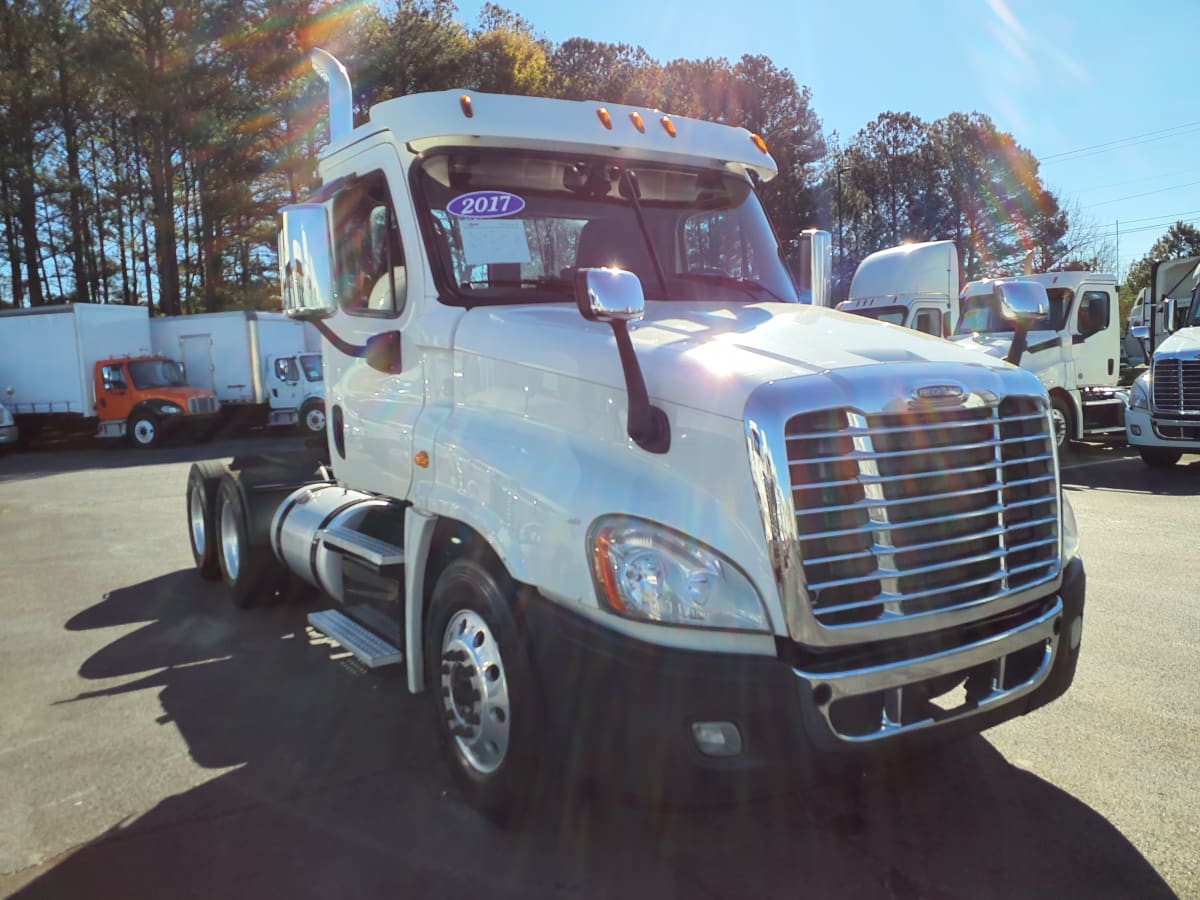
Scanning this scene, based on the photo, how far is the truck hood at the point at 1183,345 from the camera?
1242cm

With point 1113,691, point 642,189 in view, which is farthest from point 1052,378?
point 642,189

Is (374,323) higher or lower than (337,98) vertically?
lower

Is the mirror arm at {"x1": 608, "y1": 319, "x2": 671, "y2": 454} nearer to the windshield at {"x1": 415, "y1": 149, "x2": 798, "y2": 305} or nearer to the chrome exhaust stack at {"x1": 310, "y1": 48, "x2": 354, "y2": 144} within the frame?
the windshield at {"x1": 415, "y1": 149, "x2": 798, "y2": 305}

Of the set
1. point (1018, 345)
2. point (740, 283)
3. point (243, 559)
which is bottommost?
point (243, 559)

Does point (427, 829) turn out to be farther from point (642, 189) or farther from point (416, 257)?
point (642, 189)

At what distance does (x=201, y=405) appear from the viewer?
22766mm

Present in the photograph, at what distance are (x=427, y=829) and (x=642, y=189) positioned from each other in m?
3.00

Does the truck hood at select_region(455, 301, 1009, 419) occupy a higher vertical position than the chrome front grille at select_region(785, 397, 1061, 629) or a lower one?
higher

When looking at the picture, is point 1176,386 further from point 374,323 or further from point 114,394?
point 114,394

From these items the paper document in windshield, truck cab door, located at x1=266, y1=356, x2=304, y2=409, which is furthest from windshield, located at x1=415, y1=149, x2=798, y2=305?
truck cab door, located at x1=266, y1=356, x2=304, y2=409

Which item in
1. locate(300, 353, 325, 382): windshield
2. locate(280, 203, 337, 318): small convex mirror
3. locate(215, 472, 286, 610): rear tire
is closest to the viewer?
locate(280, 203, 337, 318): small convex mirror

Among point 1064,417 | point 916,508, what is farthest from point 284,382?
point 916,508

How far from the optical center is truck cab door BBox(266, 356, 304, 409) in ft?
81.4

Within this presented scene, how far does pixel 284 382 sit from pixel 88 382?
4.57 meters
